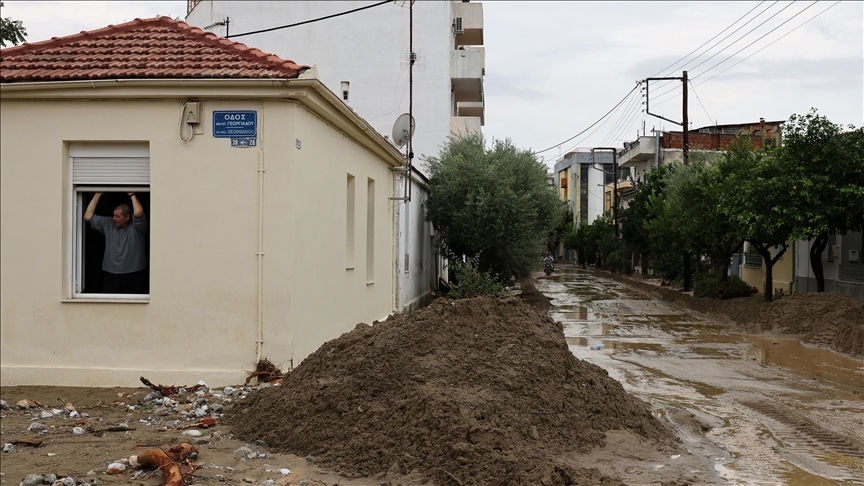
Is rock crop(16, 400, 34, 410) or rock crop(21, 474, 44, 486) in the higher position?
rock crop(21, 474, 44, 486)

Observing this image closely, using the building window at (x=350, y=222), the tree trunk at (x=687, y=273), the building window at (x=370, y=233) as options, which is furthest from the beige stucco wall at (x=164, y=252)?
the tree trunk at (x=687, y=273)

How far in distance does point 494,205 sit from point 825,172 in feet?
29.2

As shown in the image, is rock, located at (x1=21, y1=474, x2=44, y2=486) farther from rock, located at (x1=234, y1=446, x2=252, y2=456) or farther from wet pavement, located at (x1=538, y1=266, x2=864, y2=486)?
wet pavement, located at (x1=538, y1=266, x2=864, y2=486)

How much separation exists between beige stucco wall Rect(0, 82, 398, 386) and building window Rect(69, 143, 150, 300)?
15cm

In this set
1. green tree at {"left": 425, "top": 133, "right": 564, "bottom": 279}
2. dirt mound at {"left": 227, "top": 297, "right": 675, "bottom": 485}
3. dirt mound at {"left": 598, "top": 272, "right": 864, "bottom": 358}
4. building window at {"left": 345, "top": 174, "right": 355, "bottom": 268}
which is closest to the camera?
dirt mound at {"left": 227, "top": 297, "right": 675, "bottom": 485}

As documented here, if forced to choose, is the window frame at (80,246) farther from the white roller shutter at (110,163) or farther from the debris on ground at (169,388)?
the debris on ground at (169,388)

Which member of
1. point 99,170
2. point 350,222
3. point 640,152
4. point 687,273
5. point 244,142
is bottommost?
point 687,273

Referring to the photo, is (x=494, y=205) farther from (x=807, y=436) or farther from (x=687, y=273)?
(x=807, y=436)

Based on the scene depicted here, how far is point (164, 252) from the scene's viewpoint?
9.82 meters

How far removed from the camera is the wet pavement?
7.34 meters

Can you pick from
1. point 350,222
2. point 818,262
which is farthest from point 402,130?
point 818,262

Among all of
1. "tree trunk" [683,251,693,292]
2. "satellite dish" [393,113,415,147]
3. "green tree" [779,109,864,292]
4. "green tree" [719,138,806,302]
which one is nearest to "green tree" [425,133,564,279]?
"satellite dish" [393,113,415,147]

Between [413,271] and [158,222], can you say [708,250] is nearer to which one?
[413,271]

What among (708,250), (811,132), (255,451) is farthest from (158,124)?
(708,250)
